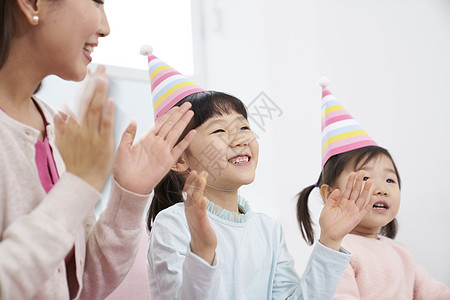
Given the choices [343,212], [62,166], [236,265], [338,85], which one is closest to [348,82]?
[338,85]

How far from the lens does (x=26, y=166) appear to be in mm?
637

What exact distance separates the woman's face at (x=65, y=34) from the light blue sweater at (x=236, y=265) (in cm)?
36

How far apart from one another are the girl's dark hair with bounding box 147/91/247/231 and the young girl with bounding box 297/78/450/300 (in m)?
0.32

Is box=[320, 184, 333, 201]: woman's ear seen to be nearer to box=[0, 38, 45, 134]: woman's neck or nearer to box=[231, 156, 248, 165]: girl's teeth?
box=[231, 156, 248, 165]: girl's teeth

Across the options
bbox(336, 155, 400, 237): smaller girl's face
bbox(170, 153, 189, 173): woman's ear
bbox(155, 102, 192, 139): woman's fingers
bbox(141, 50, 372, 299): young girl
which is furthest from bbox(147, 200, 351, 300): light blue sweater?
bbox(336, 155, 400, 237): smaller girl's face

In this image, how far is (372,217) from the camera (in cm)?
126

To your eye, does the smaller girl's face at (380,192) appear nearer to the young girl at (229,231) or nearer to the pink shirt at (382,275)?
the pink shirt at (382,275)

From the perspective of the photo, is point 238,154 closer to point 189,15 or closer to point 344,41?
point 344,41

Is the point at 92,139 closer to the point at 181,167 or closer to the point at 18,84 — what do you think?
the point at 18,84

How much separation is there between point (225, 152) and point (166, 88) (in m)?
0.24

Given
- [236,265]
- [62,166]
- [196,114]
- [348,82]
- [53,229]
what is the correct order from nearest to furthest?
[53,229] < [62,166] < [236,265] < [196,114] < [348,82]

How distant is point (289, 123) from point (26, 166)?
1383 mm

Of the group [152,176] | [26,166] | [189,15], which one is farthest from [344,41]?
[26,166]

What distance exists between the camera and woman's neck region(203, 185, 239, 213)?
1.07 meters
